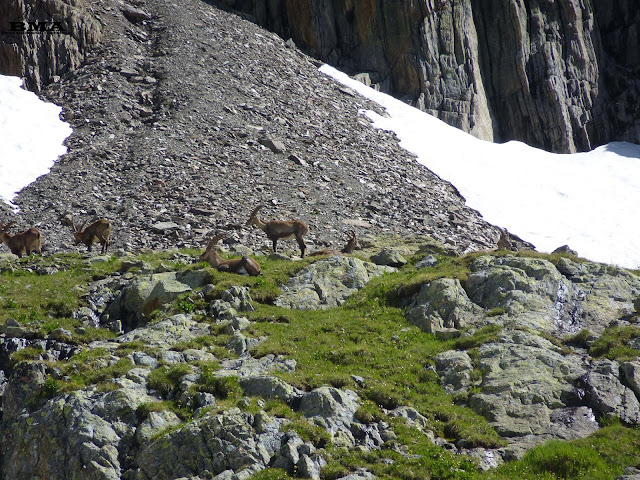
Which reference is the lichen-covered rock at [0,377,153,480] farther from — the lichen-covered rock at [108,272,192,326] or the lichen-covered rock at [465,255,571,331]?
the lichen-covered rock at [465,255,571,331]

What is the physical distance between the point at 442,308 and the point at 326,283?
320 cm

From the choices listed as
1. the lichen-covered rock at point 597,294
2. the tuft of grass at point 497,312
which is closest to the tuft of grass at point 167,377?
the tuft of grass at point 497,312

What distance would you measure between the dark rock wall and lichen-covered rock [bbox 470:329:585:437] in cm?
2939

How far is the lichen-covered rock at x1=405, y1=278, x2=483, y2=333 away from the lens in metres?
16.1

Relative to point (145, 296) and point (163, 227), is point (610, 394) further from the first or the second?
point (163, 227)

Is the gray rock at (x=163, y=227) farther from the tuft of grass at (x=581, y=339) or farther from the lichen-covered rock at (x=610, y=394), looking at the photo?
the lichen-covered rock at (x=610, y=394)

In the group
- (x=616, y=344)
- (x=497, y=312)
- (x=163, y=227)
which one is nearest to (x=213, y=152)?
(x=163, y=227)

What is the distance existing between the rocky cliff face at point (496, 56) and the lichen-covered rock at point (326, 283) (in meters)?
31.7

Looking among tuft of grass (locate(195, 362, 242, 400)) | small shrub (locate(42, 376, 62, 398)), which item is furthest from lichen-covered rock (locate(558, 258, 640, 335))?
small shrub (locate(42, 376, 62, 398))

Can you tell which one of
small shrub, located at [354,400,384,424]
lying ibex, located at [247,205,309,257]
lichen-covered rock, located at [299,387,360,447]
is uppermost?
lichen-covered rock, located at [299,387,360,447]

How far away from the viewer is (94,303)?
666 inches

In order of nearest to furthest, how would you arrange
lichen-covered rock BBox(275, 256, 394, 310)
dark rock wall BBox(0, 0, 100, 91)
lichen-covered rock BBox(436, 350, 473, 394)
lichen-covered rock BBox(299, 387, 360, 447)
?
lichen-covered rock BBox(299, 387, 360, 447), lichen-covered rock BBox(436, 350, 473, 394), lichen-covered rock BBox(275, 256, 394, 310), dark rock wall BBox(0, 0, 100, 91)

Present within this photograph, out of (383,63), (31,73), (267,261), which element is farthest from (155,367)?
(383,63)

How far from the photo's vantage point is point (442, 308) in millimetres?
16344
